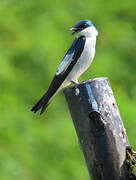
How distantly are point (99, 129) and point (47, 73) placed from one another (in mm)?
4712

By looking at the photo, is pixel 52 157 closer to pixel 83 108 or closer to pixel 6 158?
pixel 6 158

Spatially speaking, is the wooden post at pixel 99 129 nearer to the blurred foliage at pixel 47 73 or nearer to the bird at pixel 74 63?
the bird at pixel 74 63

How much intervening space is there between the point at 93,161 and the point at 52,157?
11.4ft

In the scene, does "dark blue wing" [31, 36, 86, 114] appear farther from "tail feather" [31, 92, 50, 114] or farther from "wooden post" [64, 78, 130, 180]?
"wooden post" [64, 78, 130, 180]

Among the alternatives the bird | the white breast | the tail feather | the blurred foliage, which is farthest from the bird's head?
the blurred foliage

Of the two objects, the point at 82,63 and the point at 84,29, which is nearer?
the point at 82,63

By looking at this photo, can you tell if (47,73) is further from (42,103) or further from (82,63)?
(42,103)

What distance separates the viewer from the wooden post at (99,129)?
9.70 feet

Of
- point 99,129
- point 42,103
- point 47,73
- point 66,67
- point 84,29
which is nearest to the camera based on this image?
point 99,129

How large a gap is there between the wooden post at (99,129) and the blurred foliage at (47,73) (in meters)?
3.16

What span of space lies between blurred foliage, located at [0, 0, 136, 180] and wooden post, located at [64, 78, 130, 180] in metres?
3.16

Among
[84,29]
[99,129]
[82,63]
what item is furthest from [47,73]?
[99,129]

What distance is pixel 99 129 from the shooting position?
2955mm

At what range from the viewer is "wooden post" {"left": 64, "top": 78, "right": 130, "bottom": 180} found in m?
2.96
